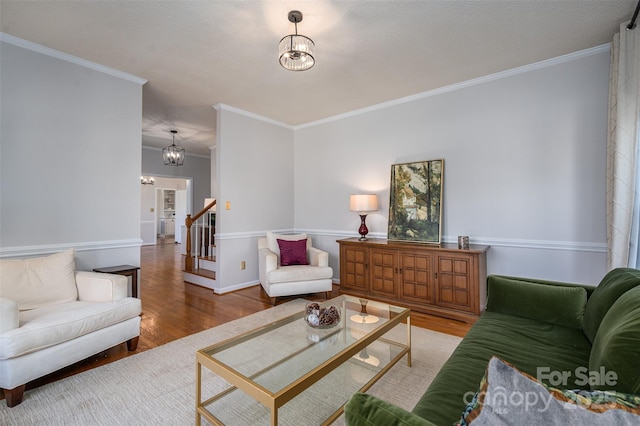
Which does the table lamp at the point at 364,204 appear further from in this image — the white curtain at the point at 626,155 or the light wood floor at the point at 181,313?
the white curtain at the point at 626,155

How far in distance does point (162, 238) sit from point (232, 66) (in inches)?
377

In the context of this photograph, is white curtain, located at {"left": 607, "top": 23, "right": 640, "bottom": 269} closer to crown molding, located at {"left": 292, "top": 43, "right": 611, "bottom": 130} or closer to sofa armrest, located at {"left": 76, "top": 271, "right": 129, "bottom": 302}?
crown molding, located at {"left": 292, "top": 43, "right": 611, "bottom": 130}

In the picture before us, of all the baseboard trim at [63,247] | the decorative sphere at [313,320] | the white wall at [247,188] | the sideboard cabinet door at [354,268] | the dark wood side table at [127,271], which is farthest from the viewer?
the white wall at [247,188]

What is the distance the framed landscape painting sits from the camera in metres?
3.59

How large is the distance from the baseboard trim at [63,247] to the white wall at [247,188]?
3.92 ft

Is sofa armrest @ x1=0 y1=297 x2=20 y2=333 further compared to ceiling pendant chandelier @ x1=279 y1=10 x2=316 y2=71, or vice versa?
ceiling pendant chandelier @ x1=279 y1=10 x2=316 y2=71

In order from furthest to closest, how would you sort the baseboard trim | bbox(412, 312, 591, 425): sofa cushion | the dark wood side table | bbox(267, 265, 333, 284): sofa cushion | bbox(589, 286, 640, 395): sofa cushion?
bbox(267, 265, 333, 284): sofa cushion < the dark wood side table < the baseboard trim < bbox(412, 312, 591, 425): sofa cushion < bbox(589, 286, 640, 395): sofa cushion

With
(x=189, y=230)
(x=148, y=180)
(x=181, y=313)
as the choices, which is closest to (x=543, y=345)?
(x=181, y=313)

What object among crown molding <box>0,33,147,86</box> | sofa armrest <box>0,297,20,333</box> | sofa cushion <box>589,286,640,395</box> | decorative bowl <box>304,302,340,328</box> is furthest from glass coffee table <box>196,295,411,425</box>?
crown molding <box>0,33,147,86</box>

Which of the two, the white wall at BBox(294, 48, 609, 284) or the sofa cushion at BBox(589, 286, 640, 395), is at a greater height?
the white wall at BBox(294, 48, 609, 284)

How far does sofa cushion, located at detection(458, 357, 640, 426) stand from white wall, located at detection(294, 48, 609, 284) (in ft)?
9.68

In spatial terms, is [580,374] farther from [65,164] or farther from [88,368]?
[65,164]

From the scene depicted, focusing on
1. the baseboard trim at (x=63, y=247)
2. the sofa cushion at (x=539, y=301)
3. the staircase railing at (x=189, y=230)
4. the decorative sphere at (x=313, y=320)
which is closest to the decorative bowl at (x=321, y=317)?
the decorative sphere at (x=313, y=320)

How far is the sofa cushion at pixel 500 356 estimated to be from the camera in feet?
3.67
